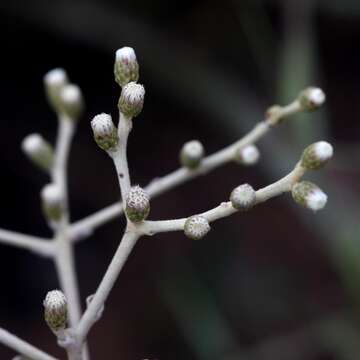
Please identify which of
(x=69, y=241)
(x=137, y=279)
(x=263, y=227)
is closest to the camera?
(x=69, y=241)

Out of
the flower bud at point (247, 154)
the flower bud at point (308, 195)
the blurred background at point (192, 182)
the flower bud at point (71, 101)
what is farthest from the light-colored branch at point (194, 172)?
the blurred background at point (192, 182)

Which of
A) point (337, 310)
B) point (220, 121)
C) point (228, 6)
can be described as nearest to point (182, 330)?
point (337, 310)

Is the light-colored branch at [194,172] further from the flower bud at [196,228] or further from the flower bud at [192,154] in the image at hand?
the flower bud at [196,228]

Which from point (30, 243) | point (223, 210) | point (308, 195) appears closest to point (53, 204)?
point (30, 243)

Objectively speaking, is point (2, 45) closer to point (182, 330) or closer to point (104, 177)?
point (104, 177)

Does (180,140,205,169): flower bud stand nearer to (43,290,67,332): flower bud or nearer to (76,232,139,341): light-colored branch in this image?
(76,232,139,341): light-colored branch

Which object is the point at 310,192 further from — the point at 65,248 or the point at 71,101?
the point at 71,101
